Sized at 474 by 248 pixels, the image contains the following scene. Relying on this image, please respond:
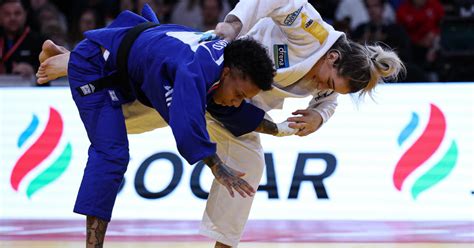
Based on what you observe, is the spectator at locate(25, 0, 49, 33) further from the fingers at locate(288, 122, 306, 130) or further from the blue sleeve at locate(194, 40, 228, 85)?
the blue sleeve at locate(194, 40, 228, 85)

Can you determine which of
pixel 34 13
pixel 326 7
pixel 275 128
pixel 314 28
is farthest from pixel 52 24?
pixel 314 28

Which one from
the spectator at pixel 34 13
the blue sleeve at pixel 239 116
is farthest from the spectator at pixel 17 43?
the blue sleeve at pixel 239 116

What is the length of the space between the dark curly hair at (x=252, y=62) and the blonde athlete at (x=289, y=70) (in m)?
0.39

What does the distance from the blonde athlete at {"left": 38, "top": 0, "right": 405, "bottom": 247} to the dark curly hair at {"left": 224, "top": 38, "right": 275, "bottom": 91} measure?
1.27 ft

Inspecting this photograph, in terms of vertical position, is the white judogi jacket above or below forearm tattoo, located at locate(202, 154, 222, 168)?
above

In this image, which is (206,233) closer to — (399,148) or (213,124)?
(213,124)

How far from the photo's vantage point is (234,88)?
3801 mm

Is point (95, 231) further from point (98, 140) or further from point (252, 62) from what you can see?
point (252, 62)

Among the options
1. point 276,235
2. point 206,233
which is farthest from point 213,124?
point 276,235

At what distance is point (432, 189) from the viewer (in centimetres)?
607

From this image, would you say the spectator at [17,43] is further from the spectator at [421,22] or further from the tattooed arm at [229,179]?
the tattooed arm at [229,179]

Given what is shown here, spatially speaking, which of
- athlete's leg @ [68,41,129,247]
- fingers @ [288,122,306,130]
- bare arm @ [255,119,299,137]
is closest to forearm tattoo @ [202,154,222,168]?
athlete's leg @ [68,41,129,247]

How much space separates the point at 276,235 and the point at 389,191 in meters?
0.95

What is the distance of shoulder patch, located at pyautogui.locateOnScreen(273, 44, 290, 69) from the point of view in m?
4.40
